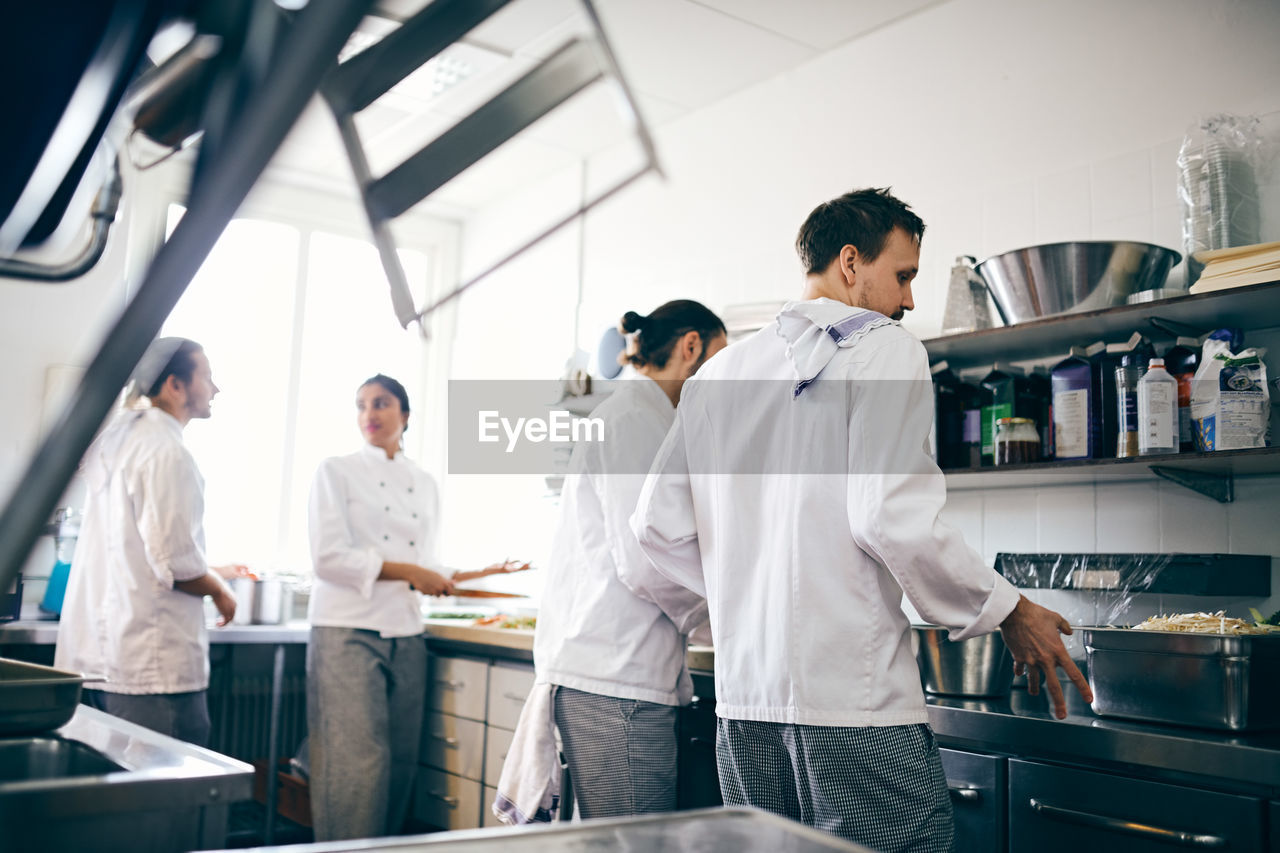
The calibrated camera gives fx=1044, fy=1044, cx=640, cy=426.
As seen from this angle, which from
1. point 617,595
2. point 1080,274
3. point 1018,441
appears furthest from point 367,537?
point 1080,274

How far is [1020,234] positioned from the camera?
2764mm

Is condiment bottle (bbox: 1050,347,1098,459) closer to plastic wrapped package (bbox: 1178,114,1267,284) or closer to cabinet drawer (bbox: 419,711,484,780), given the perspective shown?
plastic wrapped package (bbox: 1178,114,1267,284)

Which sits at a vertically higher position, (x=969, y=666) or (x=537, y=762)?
(x=969, y=666)

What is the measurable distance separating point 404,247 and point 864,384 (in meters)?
3.79

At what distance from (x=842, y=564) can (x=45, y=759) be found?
1.09m

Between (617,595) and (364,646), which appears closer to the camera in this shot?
(617,595)

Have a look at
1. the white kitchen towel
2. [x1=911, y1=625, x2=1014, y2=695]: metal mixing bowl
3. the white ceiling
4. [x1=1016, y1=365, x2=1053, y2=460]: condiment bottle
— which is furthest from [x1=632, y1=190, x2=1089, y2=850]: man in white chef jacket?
the white ceiling

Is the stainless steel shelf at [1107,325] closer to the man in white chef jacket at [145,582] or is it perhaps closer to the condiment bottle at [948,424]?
the condiment bottle at [948,424]

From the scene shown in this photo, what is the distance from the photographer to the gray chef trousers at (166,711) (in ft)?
8.73

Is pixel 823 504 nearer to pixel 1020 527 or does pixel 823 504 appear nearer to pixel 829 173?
pixel 1020 527

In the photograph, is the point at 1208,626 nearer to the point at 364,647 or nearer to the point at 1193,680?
the point at 1193,680

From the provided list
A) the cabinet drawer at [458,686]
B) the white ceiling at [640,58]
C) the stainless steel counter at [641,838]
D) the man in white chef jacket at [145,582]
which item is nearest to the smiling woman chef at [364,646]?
the cabinet drawer at [458,686]

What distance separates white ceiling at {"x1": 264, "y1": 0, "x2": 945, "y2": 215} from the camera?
3164 millimetres

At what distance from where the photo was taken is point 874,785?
1431 mm
